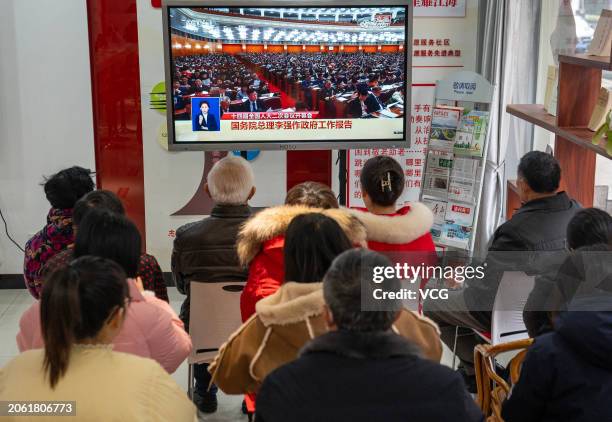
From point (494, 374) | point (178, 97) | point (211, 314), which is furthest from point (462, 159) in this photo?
point (494, 374)

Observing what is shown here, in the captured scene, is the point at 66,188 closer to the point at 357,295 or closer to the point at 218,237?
the point at 218,237

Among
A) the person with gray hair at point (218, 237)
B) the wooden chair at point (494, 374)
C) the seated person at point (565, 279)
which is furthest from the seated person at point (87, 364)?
the person with gray hair at point (218, 237)

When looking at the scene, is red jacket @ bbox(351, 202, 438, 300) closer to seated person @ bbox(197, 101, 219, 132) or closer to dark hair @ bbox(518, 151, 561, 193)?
dark hair @ bbox(518, 151, 561, 193)

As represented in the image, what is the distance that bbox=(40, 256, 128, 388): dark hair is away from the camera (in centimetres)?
212

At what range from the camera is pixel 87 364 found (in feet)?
6.98

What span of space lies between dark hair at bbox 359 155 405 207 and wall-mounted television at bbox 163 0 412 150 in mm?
1665

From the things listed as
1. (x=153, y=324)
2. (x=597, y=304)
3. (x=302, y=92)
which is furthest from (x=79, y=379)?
(x=302, y=92)

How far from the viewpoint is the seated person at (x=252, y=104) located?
5520mm

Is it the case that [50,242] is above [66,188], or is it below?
below

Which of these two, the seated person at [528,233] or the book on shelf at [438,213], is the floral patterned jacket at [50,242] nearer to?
the seated person at [528,233]

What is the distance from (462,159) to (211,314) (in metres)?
2.78

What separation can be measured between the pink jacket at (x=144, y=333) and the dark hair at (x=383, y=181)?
1388 millimetres

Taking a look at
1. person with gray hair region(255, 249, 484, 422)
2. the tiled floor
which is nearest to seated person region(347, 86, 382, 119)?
the tiled floor

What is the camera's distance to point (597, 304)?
2.29 meters
